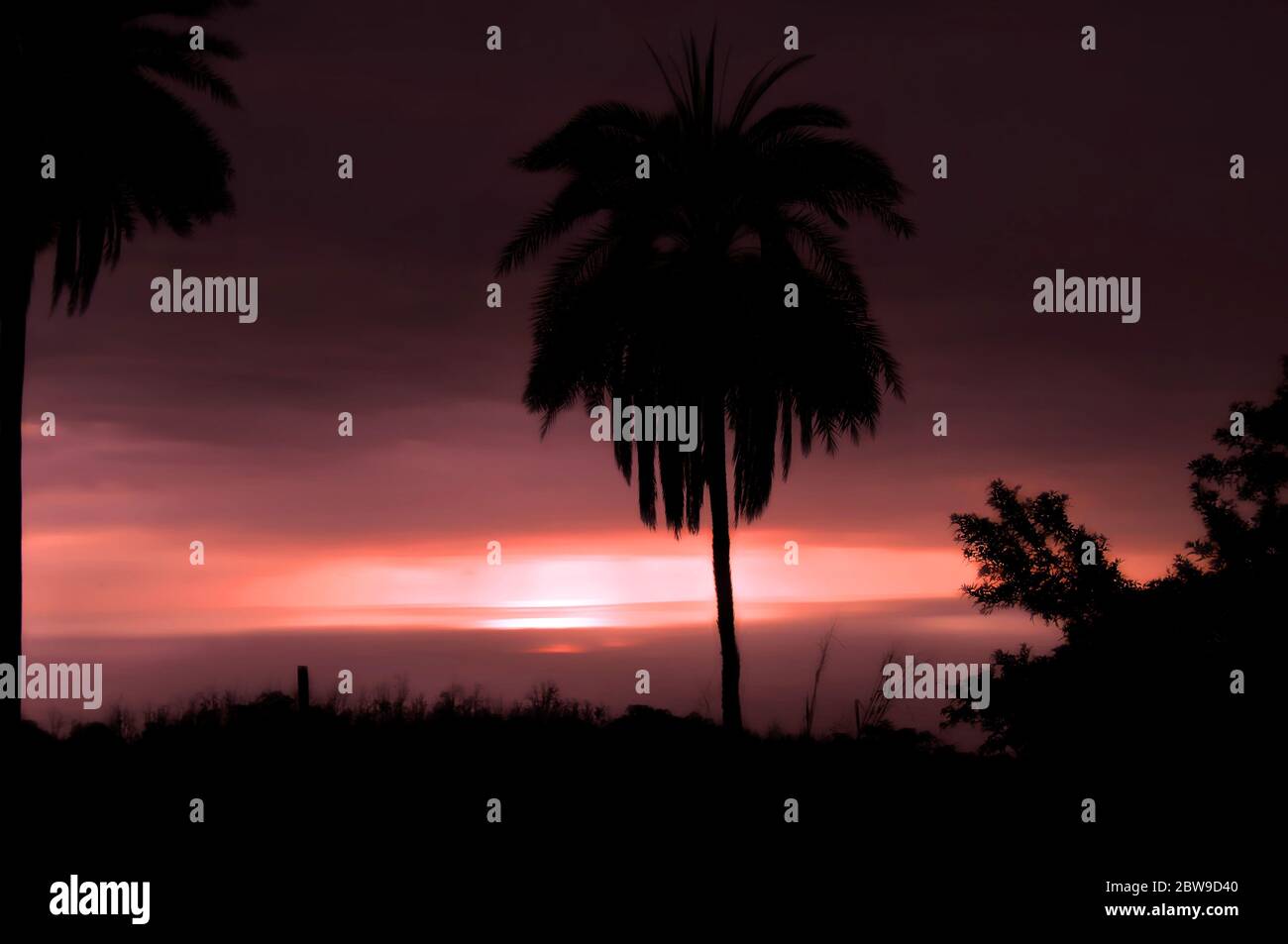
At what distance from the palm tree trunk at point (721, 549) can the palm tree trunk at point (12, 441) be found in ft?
43.1

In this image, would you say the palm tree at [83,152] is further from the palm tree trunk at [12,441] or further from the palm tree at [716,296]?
the palm tree at [716,296]

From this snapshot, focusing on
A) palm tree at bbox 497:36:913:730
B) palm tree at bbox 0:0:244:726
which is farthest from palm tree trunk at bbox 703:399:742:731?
palm tree at bbox 0:0:244:726

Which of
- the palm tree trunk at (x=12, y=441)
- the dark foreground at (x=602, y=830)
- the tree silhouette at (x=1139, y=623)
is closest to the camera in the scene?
the dark foreground at (x=602, y=830)

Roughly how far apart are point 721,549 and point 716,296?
4913 millimetres

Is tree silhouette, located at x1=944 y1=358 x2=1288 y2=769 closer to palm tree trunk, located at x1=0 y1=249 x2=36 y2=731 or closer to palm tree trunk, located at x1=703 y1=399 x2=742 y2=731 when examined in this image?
palm tree trunk, located at x1=703 y1=399 x2=742 y2=731

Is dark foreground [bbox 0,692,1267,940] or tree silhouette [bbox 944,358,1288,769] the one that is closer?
dark foreground [bbox 0,692,1267,940]

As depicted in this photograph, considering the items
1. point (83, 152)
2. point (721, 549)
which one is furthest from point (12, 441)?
point (721, 549)

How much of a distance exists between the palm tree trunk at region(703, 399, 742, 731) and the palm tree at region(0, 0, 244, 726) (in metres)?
11.6

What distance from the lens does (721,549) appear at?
79.7ft

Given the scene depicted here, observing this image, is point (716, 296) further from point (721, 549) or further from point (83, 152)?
point (83, 152)

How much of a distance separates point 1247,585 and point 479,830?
1159 cm

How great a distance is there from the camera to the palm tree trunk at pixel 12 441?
23469 millimetres

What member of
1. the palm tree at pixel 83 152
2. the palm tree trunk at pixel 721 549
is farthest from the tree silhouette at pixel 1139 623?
the palm tree at pixel 83 152

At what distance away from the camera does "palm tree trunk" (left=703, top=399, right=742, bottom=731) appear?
78.7 ft
